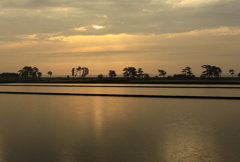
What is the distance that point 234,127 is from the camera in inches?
376

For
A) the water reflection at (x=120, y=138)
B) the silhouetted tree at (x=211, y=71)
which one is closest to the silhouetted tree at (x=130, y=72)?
the silhouetted tree at (x=211, y=71)

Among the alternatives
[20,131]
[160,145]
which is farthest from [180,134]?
[20,131]

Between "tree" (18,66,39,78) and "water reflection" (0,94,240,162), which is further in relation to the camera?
"tree" (18,66,39,78)

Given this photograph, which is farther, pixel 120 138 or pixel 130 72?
pixel 130 72

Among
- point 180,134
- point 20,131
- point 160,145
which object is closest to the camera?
point 160,145

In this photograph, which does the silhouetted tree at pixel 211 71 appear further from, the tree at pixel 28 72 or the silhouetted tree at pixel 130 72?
the tree at pixel 28 72

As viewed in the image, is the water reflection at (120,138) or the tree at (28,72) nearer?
the water reflection at (120,138)

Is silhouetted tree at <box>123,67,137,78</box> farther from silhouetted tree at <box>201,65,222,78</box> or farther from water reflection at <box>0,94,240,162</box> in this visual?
water reflection at <box>0,94,240,162</box>

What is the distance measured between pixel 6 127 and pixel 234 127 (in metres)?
8.35

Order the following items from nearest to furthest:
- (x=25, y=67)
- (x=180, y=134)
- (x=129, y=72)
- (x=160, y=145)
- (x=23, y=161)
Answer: (x=23, y=161)
(x=160, y=145)
(x=180, y=134)
(x=129, y=72)
(x=25, y=67)

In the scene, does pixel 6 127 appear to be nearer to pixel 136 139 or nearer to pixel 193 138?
pixel 136 139

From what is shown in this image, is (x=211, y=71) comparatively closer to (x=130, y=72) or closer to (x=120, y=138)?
(x=130, y=72)

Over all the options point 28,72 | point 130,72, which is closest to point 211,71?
point 130,72

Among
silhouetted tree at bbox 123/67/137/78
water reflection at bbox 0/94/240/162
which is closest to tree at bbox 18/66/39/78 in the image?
silhouetted tree at bbox 123/67/137/78
